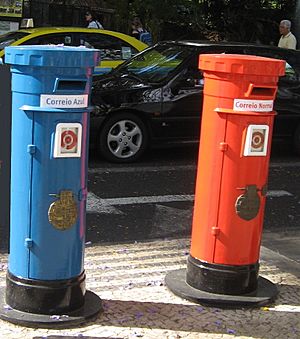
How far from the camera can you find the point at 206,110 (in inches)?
167

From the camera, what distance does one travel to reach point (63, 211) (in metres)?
3.77

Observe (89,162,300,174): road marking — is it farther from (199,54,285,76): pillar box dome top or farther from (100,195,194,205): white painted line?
(199,54,285,76): pillar box dome top

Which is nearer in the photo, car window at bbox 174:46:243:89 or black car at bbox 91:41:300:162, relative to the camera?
black car at bbox 91:41:300:162

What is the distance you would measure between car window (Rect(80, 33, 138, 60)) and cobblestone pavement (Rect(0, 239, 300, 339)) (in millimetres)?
6542

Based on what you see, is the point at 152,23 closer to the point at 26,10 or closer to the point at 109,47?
the point at 26,10

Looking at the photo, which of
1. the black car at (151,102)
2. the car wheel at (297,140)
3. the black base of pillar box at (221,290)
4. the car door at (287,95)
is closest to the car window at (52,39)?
the black car at (151,102)

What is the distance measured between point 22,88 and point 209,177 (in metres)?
1.36

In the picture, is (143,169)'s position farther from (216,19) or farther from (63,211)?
(216,19)

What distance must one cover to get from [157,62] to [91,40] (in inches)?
108

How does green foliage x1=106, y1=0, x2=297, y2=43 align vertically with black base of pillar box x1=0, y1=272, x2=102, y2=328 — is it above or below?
above

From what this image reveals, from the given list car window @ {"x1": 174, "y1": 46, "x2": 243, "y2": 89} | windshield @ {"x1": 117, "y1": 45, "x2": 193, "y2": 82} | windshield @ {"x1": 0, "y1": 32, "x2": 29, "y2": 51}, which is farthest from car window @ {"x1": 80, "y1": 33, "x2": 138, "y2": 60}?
car window @ {"x1": 174, "y1": 46, "x2": 243, "y2": 89}

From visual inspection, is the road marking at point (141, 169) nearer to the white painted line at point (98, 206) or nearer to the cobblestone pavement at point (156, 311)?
the white painted line at point (98, 206)

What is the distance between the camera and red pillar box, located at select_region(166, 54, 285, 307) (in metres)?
4.10

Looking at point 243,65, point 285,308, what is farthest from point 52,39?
point 285,308
